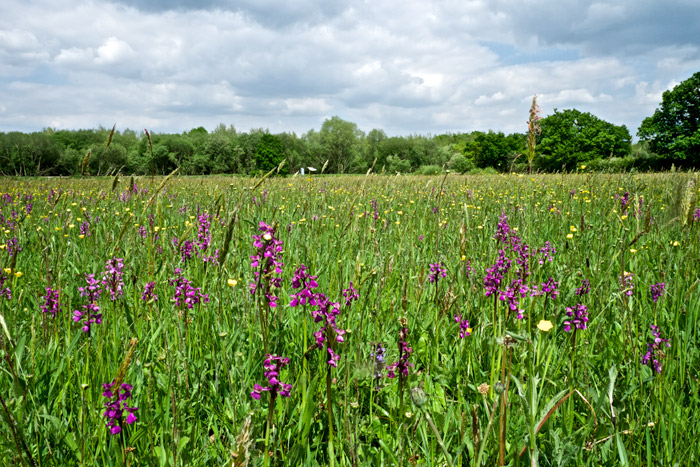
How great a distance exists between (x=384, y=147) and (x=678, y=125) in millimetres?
61425

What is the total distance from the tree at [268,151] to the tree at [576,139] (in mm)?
46363

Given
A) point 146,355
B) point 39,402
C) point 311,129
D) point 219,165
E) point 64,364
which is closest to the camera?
point 39,402

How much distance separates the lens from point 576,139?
62.8m

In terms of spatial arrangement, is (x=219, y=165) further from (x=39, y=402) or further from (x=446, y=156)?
(x=39, y=402)

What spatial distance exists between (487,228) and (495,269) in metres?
2.59

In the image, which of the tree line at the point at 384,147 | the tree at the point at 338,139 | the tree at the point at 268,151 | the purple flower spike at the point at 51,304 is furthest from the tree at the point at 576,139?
the purple flower spike at the point at 51,304

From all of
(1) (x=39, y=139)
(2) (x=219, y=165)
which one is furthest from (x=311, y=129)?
(1) (x=39, y=139)

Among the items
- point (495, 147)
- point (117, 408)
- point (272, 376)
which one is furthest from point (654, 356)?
point (495, 147)

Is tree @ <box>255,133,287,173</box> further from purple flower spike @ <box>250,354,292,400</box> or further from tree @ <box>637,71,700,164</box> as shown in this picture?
purple flower spike @ <box>250,354,292,400</box>

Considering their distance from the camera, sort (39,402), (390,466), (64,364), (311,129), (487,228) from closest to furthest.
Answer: (390,466) → (39,402) → (64,364) → (487,228) → (311,129)

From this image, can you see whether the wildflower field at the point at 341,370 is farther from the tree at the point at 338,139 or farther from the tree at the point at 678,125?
the tree at the point at 338,139

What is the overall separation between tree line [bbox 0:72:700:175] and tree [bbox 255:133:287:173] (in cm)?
19

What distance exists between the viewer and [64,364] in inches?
65.4

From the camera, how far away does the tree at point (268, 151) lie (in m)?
74.7
